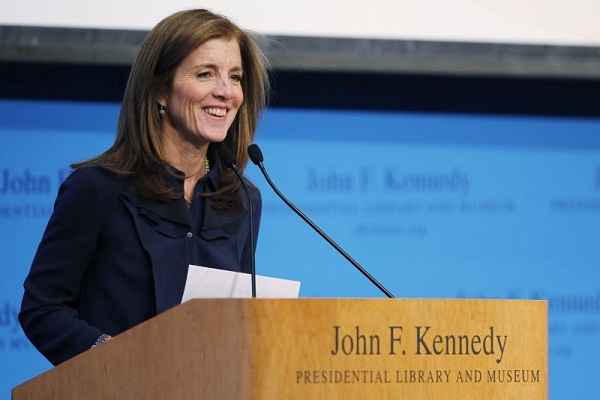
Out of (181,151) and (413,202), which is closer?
(181,151)

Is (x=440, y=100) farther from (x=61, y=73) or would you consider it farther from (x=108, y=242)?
(x=108, y=242)

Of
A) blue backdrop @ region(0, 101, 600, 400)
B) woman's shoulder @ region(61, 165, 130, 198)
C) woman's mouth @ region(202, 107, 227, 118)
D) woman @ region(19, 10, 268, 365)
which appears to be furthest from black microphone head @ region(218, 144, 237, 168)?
blue backdrop @ region(0, 101, 600, 400)

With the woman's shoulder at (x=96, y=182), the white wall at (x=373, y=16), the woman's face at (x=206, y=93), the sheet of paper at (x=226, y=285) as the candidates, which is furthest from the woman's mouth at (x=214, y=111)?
the white wall at (x=373, y=16)

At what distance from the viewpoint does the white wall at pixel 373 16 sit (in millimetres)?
3600

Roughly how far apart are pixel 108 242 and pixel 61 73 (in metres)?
1.66

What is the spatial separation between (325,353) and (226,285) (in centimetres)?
47

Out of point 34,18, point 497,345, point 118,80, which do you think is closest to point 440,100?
point 118,80

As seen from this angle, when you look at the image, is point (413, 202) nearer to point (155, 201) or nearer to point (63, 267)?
point (155, 201)

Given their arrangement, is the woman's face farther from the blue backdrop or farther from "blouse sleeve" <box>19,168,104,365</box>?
the blue backdrop

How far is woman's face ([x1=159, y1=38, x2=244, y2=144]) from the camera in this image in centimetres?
232

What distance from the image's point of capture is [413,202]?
3.82 metres

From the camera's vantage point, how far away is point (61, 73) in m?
3.75

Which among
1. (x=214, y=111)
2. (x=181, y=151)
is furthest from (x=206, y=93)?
(x=181, y=151)

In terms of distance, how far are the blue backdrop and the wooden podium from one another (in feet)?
6.78
